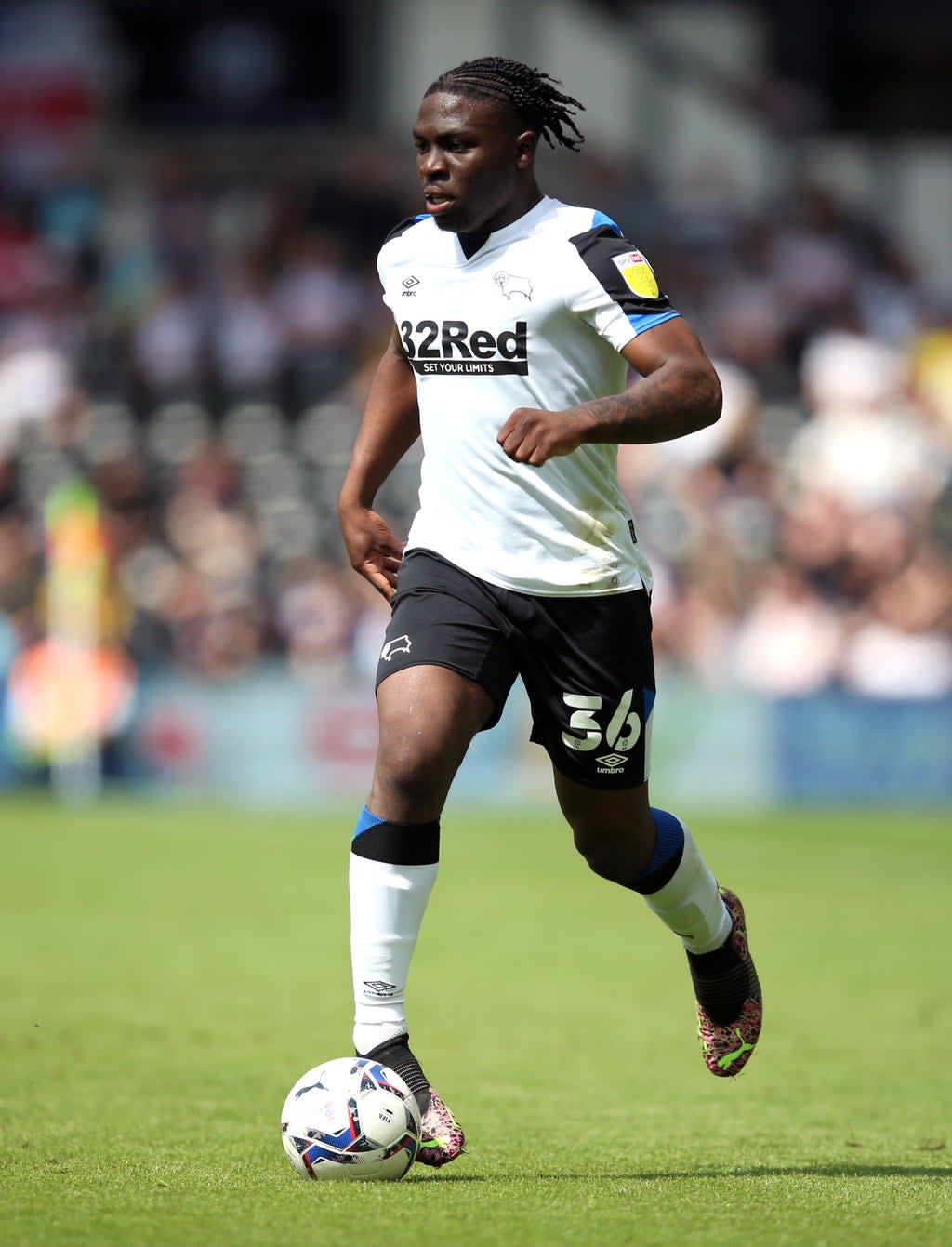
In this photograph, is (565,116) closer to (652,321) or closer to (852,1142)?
(652,321)

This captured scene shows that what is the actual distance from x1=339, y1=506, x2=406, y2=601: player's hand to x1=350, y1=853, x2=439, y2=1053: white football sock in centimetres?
89

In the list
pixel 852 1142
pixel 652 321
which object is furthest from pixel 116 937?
pixel 652 321

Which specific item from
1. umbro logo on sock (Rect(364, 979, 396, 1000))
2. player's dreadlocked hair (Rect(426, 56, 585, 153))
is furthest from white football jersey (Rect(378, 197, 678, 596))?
umbro logo on sock (Rect(364, 979, 396, 1000))

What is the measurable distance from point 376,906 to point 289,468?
14.6 m

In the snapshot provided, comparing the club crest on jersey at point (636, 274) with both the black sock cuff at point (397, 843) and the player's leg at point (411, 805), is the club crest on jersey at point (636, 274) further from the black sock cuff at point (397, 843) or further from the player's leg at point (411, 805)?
the black sock cuff at point (397, 843)

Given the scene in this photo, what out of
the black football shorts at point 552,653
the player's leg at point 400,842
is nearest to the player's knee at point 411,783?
the player's leg at point 400,842

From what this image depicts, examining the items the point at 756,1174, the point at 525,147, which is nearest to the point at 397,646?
the point at 525,147

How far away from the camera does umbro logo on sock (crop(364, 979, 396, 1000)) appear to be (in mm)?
4867

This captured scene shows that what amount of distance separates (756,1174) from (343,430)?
15.0 meters

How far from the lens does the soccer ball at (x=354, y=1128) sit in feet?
15.1

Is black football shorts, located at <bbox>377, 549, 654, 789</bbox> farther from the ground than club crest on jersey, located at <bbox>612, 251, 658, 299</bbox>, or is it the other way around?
club crest on jersey, located at <bbox>612, 251, 658, 299</bbox>

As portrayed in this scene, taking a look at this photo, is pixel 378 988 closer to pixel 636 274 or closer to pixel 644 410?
pixel 644 410

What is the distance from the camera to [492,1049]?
22.8ft

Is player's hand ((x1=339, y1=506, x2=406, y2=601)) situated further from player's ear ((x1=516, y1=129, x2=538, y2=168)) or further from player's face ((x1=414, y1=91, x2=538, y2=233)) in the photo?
player's ear ((x1=516, y1=129, x2=538, y2=168))
